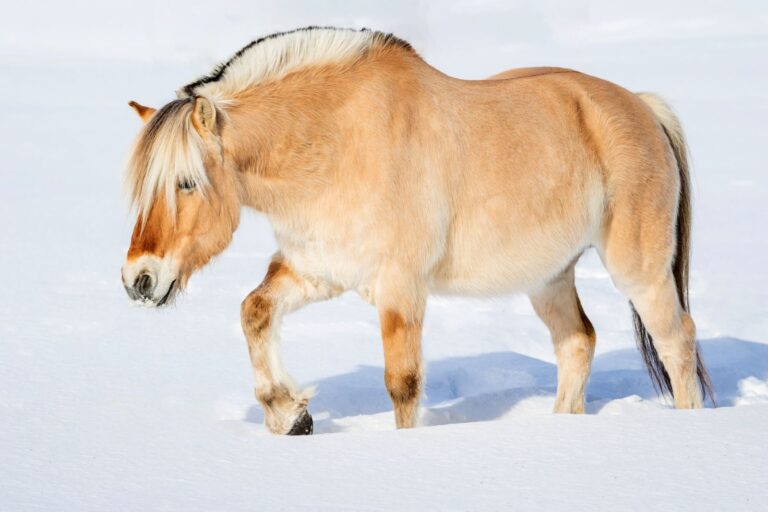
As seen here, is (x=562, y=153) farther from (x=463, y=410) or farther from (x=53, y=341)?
(x=53, y=341)

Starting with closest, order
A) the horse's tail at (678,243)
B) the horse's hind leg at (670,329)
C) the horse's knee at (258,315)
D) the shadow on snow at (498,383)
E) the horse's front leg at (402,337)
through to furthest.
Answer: the horse's front leg at (402,337)
the horse's knee at (258,315)
the horse's hind leg at (670,329)
the shadow on snow at (498,383)
the horse's tail at (678,243)

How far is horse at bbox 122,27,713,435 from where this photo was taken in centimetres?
397

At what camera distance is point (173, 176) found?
384 cm

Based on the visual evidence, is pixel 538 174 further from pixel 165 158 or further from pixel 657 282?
pixel 165 158

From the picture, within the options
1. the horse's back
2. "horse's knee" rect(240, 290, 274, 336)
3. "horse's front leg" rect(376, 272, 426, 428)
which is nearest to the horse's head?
"horse's knee" rect(240, 290, 274, 336)

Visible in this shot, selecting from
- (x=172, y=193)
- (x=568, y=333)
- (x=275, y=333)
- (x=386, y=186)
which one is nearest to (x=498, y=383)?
(x=568, y=333)

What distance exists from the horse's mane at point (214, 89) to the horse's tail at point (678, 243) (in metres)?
1.63

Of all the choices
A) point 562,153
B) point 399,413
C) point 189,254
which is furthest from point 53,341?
point 562,153

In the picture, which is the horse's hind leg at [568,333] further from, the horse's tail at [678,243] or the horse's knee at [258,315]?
the horse's knee at [258,315]

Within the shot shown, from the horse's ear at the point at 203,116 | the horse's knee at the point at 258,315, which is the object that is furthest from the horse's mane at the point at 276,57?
the horse's knee at the point at 258,315

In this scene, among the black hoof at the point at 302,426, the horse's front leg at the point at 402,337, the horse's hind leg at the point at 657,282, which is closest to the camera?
the horse's front leg at the point at 402,337

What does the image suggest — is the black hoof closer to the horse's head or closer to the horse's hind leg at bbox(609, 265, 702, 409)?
the horse's head

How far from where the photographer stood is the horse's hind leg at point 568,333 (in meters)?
5.17

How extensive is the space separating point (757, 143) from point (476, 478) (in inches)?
527
